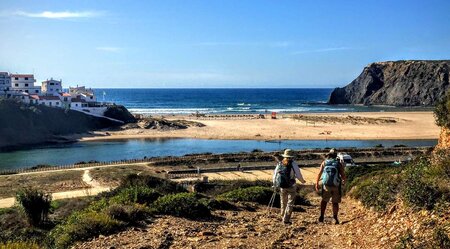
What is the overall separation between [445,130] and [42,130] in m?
63.1

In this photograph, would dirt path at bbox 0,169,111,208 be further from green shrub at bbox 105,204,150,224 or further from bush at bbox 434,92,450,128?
bush at bbox 434,92,450,128

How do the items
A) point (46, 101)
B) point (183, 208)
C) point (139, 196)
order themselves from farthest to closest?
1. point (46, 101)
2. point (139, 196)
3. point (183, 208)

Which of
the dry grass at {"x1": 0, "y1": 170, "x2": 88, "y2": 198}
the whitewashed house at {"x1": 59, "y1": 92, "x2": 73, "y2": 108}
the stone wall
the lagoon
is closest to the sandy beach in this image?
the lagoon

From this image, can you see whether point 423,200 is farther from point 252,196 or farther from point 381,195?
point 252,196

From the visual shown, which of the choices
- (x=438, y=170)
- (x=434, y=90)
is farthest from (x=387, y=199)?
(x=434, y=90)

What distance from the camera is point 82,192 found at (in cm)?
2741

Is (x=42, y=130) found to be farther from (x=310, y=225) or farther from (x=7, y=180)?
(x=310, y=225)

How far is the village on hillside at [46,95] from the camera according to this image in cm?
8250

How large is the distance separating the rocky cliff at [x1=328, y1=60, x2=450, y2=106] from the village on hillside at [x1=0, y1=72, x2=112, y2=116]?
89940 millimetres

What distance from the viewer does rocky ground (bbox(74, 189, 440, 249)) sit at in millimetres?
8555

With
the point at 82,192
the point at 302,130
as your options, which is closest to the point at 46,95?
the point at 302,130

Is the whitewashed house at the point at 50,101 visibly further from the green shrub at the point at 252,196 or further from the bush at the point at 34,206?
the green shrub at the point at 252,196

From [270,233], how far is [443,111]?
955 centimetres

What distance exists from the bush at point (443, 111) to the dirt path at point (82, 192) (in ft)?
57.3
